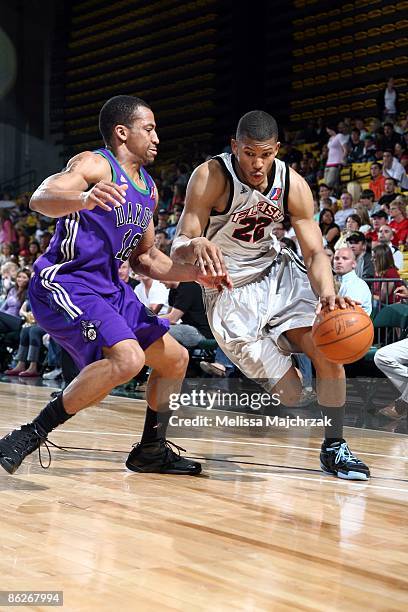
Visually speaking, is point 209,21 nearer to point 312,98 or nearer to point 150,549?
point 312,98

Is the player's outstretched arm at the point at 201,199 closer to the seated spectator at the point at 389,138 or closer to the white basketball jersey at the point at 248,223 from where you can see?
the white basketball jersey at the point at 248,223

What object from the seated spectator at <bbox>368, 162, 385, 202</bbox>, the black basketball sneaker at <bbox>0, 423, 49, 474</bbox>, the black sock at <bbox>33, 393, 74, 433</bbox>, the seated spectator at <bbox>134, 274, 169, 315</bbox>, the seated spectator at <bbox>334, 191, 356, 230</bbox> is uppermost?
the seated spectator at <bbox>368, 162, 385, 202</bbox>

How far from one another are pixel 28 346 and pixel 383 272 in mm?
4467

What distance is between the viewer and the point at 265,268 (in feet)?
13.9

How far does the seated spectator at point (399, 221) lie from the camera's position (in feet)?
29.8

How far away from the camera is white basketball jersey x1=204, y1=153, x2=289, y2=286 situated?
3930mm

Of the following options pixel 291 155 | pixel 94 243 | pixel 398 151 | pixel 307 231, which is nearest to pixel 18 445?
pixel 94 243

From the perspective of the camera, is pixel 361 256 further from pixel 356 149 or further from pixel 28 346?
pixel 356 149

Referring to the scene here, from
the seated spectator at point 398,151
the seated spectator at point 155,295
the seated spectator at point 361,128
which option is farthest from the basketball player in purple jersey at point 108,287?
the seated spectator at point 361,128

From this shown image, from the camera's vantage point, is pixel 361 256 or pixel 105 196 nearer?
pixel 105 196

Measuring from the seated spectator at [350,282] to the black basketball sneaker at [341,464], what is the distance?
2.71 m

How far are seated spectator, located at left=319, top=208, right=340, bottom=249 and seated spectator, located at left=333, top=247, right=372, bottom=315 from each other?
2.35 metres

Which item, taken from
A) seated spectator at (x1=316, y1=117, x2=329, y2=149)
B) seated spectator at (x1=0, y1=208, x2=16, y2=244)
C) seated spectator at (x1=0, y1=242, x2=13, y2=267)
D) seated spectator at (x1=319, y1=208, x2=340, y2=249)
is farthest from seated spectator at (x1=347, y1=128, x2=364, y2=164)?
seated spectator at (x1=0, y1=208, x2=16, y2=244)

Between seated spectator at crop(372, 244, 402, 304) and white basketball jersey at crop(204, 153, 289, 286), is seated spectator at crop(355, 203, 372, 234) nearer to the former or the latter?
seated spectator at crop(372, 244, 402, 304)
